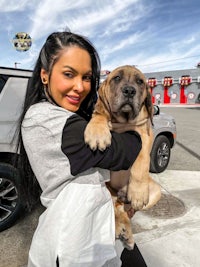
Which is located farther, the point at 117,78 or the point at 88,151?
the point at 117,78

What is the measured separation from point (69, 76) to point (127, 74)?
0.98 metres

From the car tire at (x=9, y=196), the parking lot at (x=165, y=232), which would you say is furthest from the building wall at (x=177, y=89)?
the car tire at (x=9, y=196)

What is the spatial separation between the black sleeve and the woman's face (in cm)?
18

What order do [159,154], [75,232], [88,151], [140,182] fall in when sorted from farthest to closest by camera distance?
[159,154], [140,182], [88,151], [75,232]

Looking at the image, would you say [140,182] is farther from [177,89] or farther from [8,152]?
[177,89]

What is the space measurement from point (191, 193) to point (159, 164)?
1152 mm

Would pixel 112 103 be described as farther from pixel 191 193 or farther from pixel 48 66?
pixel 191 193

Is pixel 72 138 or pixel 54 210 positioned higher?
pixel 72 138

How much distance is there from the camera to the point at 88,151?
1352 millimetres

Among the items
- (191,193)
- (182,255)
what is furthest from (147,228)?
(191,193)

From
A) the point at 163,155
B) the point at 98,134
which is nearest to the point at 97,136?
the point at 98,134

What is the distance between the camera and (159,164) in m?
5.82

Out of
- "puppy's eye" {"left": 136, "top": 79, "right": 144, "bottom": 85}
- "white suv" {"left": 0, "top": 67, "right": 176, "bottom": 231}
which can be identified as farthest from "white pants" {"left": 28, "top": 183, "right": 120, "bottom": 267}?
"white suv" {"left": 0, "top": 67, "right": 176, "bottom": 231}

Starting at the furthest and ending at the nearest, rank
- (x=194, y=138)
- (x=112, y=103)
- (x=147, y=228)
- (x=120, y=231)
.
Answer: (x=194, y=138) < (x=147, y=228) < (x=112, y=103) < (x=120, y=231)
